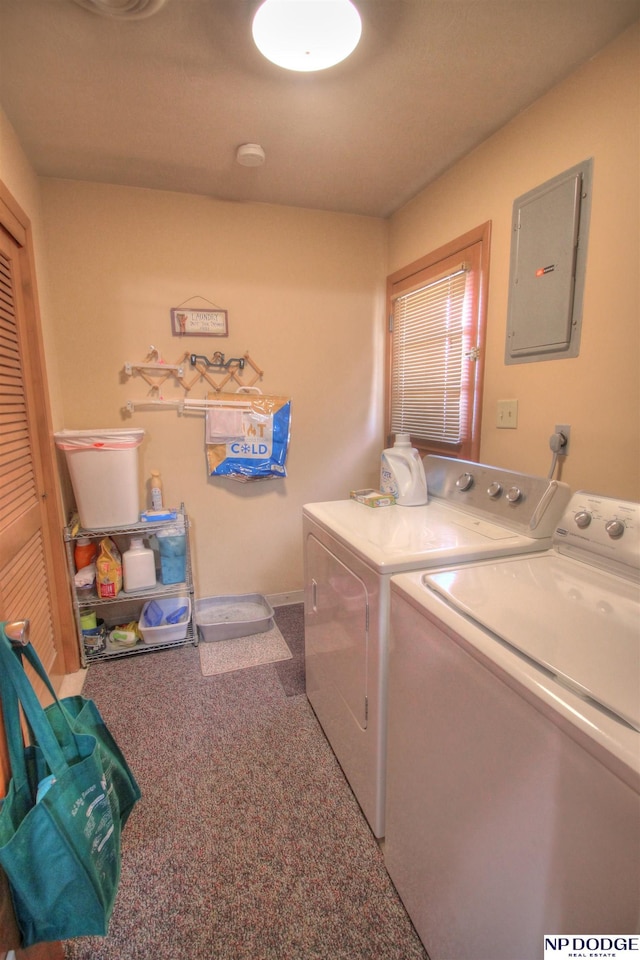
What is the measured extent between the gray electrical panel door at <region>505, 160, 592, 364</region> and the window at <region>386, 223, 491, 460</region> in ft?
0.64

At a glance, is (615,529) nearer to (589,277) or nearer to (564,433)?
(564,433)

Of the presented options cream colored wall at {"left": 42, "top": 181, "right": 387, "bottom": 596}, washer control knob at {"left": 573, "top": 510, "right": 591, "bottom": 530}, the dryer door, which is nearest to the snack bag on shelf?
cream colored wall at {"left": 42, "top": 181, "right": 387, "bottom": 596}

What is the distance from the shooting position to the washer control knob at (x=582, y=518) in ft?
3.92

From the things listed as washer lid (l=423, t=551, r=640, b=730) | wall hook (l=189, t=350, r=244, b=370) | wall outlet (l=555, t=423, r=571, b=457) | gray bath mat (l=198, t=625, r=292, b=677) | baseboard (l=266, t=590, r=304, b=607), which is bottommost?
gray bath mat (l=198, t=625, r=292, b=677)

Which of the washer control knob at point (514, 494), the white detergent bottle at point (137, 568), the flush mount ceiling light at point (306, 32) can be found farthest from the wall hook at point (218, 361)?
the washer control knob at point (514, 494)

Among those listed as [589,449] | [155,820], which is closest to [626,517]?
[589,449]

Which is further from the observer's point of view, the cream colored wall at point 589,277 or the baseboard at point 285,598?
the baseboard at point 285,598

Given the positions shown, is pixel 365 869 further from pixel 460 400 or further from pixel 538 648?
pixel 460 400

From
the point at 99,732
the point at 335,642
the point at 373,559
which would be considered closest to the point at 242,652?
the point at 335,642

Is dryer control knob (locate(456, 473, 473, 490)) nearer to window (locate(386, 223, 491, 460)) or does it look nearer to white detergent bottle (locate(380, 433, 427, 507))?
white detergent bottle (locate(380, 433, 427, 507))

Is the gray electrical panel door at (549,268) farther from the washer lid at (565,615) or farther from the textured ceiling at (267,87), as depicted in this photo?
the washer lid at (565,615)

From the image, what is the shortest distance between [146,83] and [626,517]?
6.86 feet

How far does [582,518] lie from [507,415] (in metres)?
0.70

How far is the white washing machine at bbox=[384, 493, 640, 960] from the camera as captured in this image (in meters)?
0.57
